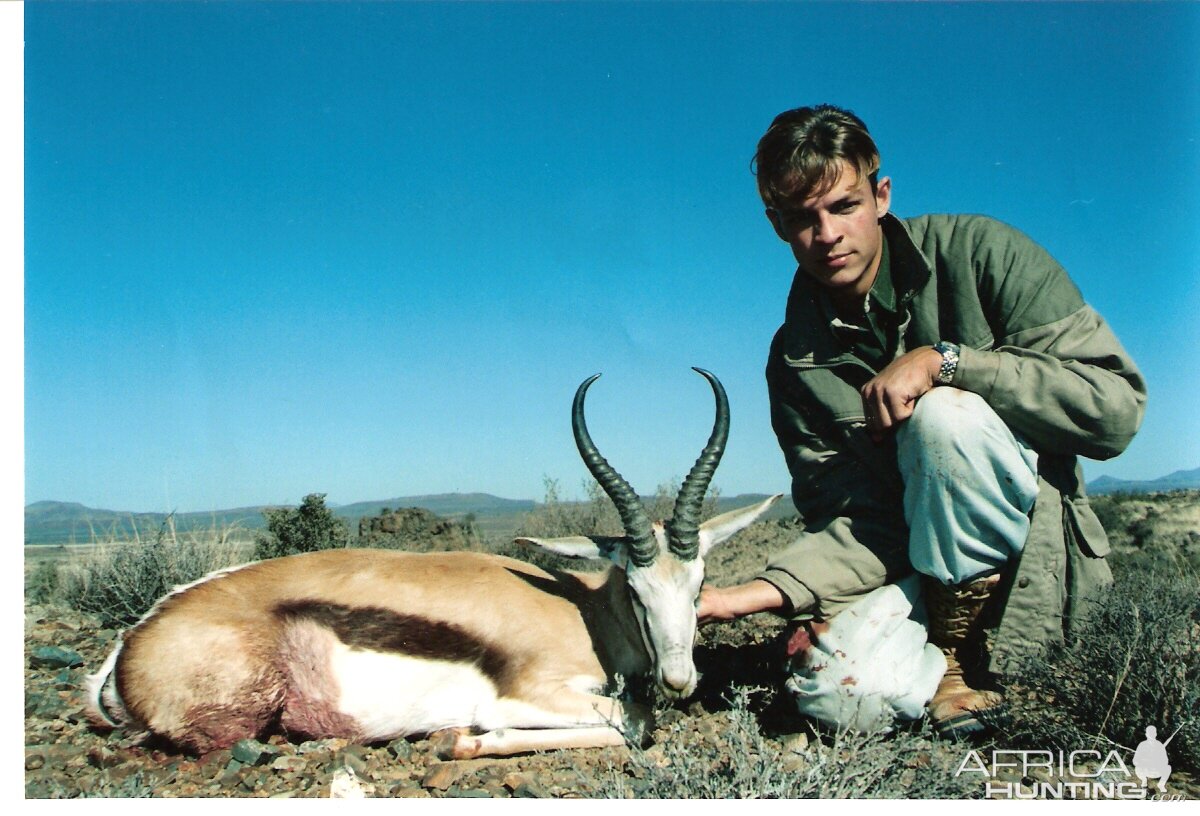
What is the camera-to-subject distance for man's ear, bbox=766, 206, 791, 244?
436 centimetres

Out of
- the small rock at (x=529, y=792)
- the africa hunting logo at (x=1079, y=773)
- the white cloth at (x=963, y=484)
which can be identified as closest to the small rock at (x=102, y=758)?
the small rock at (x=529, y=792)

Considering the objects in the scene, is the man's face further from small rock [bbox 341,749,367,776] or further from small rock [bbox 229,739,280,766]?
small rock [bbox 229,739,280,766]

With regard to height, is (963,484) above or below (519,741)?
above

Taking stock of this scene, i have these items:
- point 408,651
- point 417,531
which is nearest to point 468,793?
point 408,651

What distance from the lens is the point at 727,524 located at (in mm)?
4895

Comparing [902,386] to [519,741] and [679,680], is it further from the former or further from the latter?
[519,741]

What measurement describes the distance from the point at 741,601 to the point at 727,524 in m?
0.84

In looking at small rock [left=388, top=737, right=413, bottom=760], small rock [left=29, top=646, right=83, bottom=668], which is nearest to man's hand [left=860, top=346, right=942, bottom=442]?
small rock [left=388, top=737, right=413, bottom=760]

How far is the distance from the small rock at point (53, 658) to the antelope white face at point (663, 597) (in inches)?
119

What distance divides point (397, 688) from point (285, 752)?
1.82ft

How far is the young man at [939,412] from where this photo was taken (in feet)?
12.4

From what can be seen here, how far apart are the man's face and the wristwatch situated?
0.61 meters

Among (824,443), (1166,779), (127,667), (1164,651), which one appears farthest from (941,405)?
(127,667)

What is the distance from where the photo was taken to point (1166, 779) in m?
3.37
